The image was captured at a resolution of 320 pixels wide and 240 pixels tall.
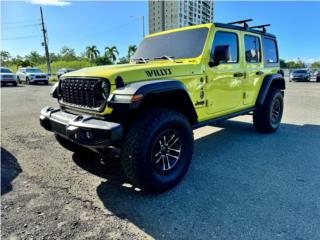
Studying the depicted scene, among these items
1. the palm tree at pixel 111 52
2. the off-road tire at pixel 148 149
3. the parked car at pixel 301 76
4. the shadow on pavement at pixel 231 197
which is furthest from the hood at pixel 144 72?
the palm tree at pixel 111 52

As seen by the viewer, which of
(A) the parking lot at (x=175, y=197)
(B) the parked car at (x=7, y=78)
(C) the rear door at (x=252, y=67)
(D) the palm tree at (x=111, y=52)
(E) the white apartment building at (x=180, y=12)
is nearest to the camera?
(A) the parking lot at (x=175, y=197)

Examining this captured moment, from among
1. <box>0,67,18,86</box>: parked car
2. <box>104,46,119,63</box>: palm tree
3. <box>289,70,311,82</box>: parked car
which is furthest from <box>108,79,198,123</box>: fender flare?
<box>104,46,119,63</box>: palm tree

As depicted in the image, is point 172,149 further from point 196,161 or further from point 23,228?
→ point 23,228

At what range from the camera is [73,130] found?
2740 millimetres

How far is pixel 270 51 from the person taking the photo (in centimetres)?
575

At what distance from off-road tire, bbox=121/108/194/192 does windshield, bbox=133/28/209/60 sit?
1269mm

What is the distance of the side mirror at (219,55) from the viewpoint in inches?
148

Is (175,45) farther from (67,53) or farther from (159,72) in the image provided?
(67,53)

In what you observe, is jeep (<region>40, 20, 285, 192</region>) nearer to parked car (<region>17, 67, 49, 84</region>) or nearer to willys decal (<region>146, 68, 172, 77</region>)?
willys decal (<region>146, 68, 172, 77</region>)

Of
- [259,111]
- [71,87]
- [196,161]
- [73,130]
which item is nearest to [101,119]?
[73,130]

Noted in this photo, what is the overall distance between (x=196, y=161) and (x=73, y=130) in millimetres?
2105

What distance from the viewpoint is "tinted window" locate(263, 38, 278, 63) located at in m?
5.51

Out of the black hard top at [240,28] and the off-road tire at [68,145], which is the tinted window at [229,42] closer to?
the black hard top at [240,28]

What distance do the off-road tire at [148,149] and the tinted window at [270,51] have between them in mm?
3322
